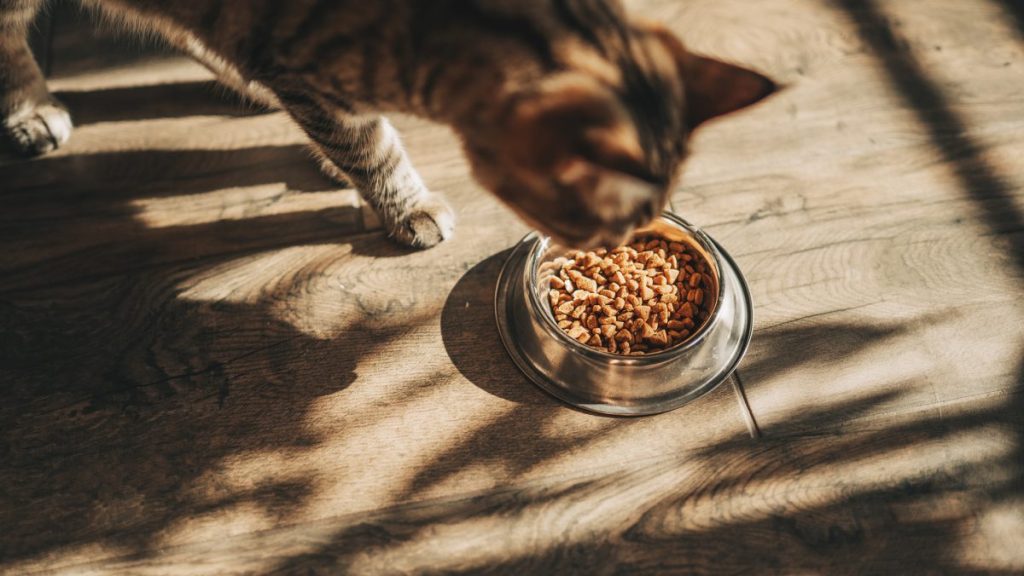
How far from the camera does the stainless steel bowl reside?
1.16 meters

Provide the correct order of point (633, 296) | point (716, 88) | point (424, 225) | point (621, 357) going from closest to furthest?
point (716, 88), point (621, 357), point (633, 296), point (424, 225)

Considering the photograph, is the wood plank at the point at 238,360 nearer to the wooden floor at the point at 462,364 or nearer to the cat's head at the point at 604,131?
the wooden floor at the point at 462,364

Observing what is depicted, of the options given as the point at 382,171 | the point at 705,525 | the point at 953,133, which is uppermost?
the point at 382,171

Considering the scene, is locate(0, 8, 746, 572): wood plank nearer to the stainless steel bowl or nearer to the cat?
the stainless steel bowl

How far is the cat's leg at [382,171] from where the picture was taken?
113cm

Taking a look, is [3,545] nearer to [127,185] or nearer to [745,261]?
[127,185]

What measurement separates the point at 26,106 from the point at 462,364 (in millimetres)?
1050

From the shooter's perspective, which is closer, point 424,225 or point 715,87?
point 715,87

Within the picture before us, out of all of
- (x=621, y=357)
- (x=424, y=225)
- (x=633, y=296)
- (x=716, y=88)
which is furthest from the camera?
(x=424, y=225)

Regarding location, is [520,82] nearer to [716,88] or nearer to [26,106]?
[716,88]

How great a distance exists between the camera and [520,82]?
2.68 ft

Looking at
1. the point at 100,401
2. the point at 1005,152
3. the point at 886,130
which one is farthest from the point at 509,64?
the point at 1005,152

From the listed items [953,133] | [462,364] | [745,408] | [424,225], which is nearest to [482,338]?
[462,364]

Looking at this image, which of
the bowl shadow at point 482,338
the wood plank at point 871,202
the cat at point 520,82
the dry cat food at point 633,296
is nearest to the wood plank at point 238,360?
the bowl shadow at point 482,338
